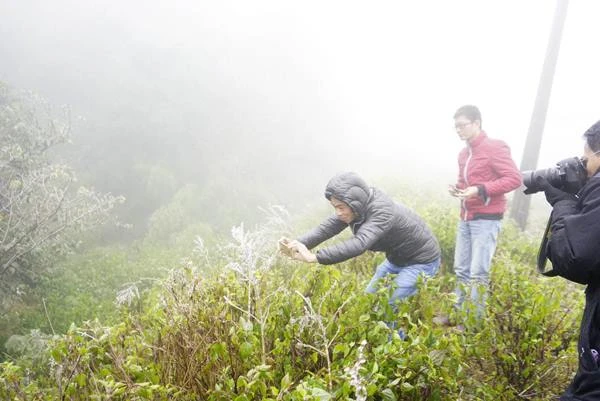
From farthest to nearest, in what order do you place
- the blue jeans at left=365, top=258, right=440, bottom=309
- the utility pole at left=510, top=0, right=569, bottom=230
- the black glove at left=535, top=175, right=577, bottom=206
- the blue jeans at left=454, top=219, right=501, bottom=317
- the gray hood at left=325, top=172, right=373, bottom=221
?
the utility pole at left=510, top=0, right=569, bottom=230, the blue jeans at left=454, top=219, right=501, bottom=317, the blue jeans at left=365, top=258, right=440, bottom=309, the gray hood at left=325, top=172, right=373, bottom=221, the black glove at left=535, top=175, right=577, bottom=206

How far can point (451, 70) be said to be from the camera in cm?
3503

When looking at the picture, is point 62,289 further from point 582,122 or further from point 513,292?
point 582,122

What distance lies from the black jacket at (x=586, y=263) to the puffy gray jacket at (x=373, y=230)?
140 centimetres

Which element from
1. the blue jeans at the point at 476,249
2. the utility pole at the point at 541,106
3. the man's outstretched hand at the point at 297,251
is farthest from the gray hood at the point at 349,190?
the utility pole at the point at 541,106

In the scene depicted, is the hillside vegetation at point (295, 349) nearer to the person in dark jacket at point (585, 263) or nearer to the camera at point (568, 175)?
the person in dark jacket at point (585, 263)

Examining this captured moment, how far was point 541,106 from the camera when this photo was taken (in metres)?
8.38

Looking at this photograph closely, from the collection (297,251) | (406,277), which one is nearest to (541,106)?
(406,277)

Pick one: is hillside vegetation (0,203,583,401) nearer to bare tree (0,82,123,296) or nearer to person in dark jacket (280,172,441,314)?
person in dark jacket (280,172,441,314)

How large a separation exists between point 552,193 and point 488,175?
2081 millimetres

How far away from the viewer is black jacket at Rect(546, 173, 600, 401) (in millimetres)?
1730

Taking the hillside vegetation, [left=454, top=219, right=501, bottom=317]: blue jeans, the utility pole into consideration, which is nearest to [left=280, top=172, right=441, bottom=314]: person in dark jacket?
the hillside vegetation

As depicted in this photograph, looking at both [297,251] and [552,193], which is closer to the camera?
[552,193]

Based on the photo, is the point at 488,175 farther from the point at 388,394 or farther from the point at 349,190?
the point at 388,394

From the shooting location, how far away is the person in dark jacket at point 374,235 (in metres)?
3.09
